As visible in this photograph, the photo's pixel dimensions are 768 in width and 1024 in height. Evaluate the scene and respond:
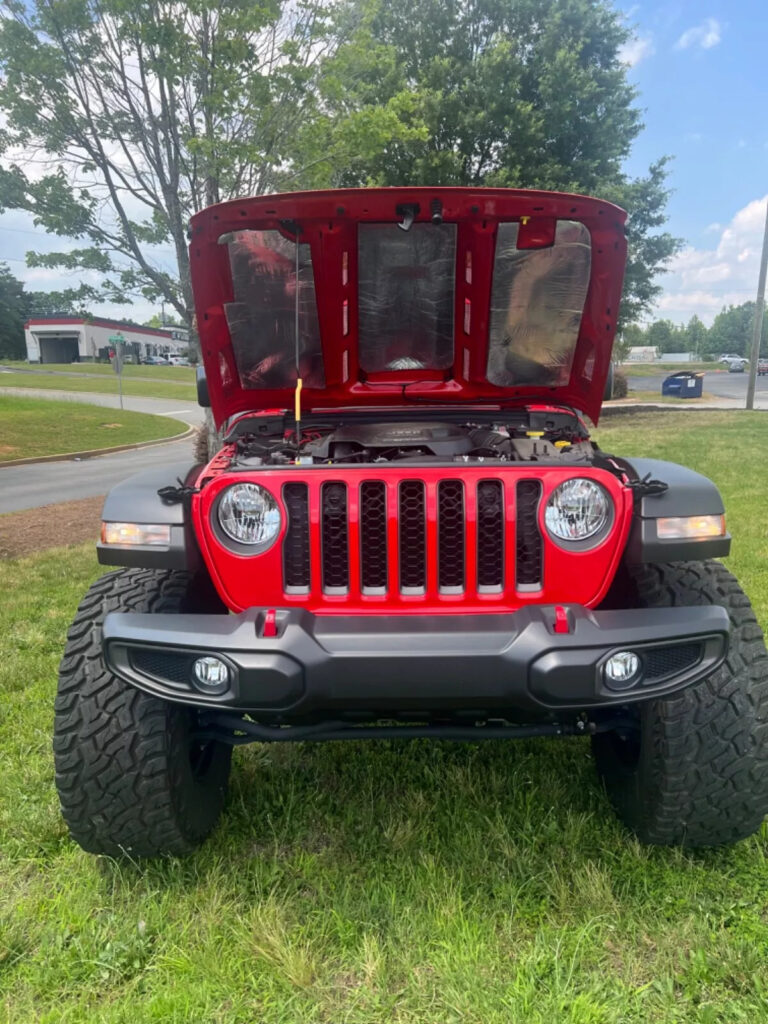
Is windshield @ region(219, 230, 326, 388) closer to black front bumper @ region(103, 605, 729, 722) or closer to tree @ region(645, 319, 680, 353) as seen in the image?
black front bumper @ region(103, 605, 729, 722)

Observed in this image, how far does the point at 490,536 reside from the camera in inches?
84.6

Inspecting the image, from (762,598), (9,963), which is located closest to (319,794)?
(9,963)

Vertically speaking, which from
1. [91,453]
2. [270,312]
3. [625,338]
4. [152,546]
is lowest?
[91,453]

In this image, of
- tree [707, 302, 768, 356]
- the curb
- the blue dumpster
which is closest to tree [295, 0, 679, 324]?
the curb

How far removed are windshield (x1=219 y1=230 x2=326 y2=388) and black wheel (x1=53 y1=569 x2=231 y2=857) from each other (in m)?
1.17

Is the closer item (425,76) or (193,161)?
(193,161)

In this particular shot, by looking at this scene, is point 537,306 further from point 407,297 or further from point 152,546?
point 152,546

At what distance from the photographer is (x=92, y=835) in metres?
2.21

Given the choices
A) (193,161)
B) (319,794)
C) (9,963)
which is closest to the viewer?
(9,963)

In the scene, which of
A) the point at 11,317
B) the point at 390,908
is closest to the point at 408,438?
the point at 390,908

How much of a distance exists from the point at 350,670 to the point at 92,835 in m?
1.04

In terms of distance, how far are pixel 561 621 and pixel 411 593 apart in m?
0.46

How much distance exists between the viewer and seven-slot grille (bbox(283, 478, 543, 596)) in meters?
2.08

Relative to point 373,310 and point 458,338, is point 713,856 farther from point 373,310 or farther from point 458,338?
point 373,310
